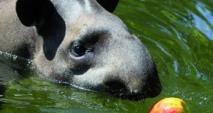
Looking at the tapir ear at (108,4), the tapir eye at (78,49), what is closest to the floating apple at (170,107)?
the tapir eye at (78,49)

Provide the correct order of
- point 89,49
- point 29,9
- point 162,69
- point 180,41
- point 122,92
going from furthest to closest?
point 180,41, point 162,69, point 29,9, point 89,49, point 122,92

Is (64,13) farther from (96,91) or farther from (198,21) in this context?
(198,21)

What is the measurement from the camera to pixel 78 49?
7445 mm

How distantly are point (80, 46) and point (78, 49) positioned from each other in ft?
0.14

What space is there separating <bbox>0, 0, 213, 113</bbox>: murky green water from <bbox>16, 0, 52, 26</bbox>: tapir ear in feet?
1.98

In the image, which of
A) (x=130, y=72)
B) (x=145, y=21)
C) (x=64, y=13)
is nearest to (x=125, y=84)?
(x=130, y=72)

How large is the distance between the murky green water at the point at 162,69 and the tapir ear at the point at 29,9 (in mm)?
605

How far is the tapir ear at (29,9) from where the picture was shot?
7.73m

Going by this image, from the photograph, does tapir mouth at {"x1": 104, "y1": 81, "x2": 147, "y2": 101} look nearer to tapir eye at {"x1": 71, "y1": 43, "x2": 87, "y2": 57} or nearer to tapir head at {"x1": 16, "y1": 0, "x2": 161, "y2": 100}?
tapir head at {"x1": 16, "y1": 0, "x2": 161, "y2": 100}

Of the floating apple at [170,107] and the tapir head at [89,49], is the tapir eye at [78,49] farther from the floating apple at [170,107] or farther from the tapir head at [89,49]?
the floating apple at [170,107]

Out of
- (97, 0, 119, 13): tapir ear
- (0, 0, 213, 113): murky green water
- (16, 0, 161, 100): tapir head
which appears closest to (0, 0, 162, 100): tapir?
(16, 0, 161, 100): tapir head

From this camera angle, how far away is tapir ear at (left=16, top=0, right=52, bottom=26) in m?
7.73

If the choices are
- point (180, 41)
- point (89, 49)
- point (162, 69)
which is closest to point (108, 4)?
point (162, 69)

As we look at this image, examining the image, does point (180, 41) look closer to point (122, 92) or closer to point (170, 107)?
point (122, 92)
